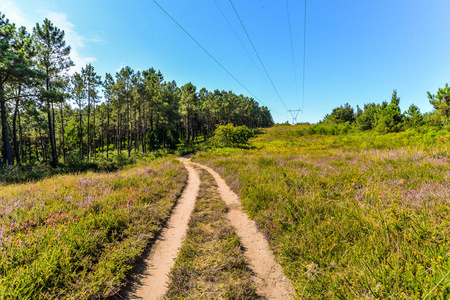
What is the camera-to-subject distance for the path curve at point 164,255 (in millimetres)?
3479

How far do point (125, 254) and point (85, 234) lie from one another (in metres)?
1.38

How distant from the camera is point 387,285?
96.4 inches

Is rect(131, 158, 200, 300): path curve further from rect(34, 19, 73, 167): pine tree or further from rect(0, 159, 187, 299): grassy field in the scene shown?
rect(34, 19, 73, 167): pine tree

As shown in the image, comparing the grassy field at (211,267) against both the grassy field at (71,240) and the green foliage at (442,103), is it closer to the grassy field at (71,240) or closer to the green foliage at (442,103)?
the grassy field at (71,240)

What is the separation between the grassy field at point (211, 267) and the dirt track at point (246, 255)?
25cm

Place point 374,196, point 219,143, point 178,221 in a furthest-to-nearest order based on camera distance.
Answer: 1. point 219,143
2. point 178,221
3. point 374,196

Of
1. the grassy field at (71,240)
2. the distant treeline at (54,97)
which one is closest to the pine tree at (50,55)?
the distant treeline at (54,97)

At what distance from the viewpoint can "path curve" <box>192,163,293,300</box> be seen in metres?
3.37

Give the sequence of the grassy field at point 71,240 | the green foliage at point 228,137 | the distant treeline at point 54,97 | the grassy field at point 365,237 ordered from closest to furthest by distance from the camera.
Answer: the grassy field at point 365,237, the grassy field at point 71,240, the distant treeline at point 54,97, the green foliage at point 228,137

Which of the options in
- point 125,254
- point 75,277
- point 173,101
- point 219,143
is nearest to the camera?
point 75,277

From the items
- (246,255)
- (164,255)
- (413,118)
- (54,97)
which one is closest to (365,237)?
(246,255)

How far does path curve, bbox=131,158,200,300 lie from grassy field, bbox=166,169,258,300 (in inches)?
10.2

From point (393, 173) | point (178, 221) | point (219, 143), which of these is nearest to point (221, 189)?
point (178, 221)

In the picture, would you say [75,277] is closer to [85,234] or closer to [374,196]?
[85,234]
